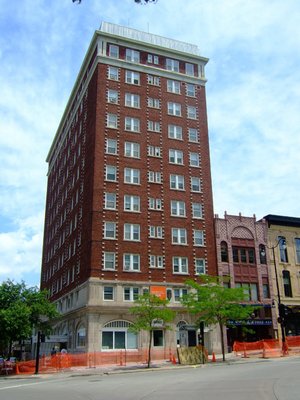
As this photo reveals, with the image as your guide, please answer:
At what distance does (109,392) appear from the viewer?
60.6 feet

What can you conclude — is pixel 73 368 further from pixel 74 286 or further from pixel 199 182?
pixel 199 182

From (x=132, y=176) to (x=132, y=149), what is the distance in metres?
3.54

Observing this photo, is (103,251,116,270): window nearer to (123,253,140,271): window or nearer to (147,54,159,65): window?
(123,253,140,271): window

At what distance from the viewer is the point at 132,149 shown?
53.4 meters

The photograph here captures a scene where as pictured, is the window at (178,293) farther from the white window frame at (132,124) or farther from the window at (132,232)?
the white window frame at (132,124)

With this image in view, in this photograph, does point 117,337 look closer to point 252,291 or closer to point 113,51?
point 252,291

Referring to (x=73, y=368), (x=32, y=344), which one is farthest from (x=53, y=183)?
(x=73, y=368)

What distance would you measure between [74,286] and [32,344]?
22.6m

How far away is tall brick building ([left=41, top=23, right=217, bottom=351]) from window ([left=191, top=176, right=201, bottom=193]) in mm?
129

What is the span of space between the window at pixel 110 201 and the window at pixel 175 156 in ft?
30.3

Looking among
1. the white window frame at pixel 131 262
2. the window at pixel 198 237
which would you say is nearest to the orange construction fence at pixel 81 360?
the white window frame at pixel 131 262


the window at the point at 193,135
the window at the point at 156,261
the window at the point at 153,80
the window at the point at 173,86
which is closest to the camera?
the window at the point at 156,261

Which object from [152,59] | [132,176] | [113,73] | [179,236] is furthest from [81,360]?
[152,59]

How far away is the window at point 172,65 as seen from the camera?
59500mm
